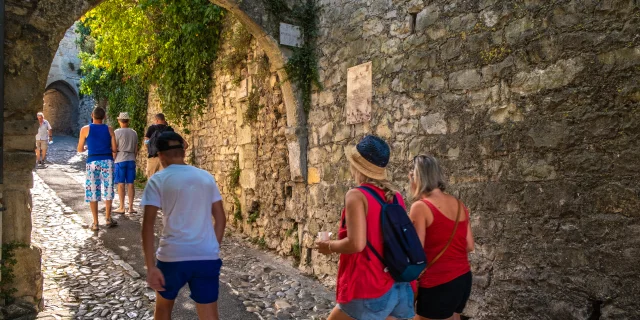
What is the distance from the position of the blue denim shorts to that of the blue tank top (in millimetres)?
5261

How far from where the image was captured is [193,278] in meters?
2.66

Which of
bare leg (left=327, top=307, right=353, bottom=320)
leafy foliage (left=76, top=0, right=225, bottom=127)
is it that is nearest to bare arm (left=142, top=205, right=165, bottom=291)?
bare leg (left=327, top=307, right=353, bottom=320)

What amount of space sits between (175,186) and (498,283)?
230cm

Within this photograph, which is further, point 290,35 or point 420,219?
point 290,35

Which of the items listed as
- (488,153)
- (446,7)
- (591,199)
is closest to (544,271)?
(591,199)

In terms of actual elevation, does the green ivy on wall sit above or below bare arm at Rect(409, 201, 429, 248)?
above

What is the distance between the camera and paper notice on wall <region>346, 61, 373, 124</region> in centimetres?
493

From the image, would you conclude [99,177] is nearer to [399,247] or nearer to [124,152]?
[124,152]

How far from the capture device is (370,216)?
2.23 m

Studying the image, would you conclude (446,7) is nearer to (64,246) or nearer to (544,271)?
(544,271)

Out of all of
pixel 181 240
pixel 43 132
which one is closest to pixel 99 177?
pixel 181 240

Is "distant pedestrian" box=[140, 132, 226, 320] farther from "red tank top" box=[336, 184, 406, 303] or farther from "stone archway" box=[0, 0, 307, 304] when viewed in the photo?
"stone archway" box=[0, 0, 307, 304]

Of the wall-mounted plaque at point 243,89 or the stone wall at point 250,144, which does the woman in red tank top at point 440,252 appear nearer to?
the stone wall at point 250,144

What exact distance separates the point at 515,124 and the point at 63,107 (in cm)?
2302
